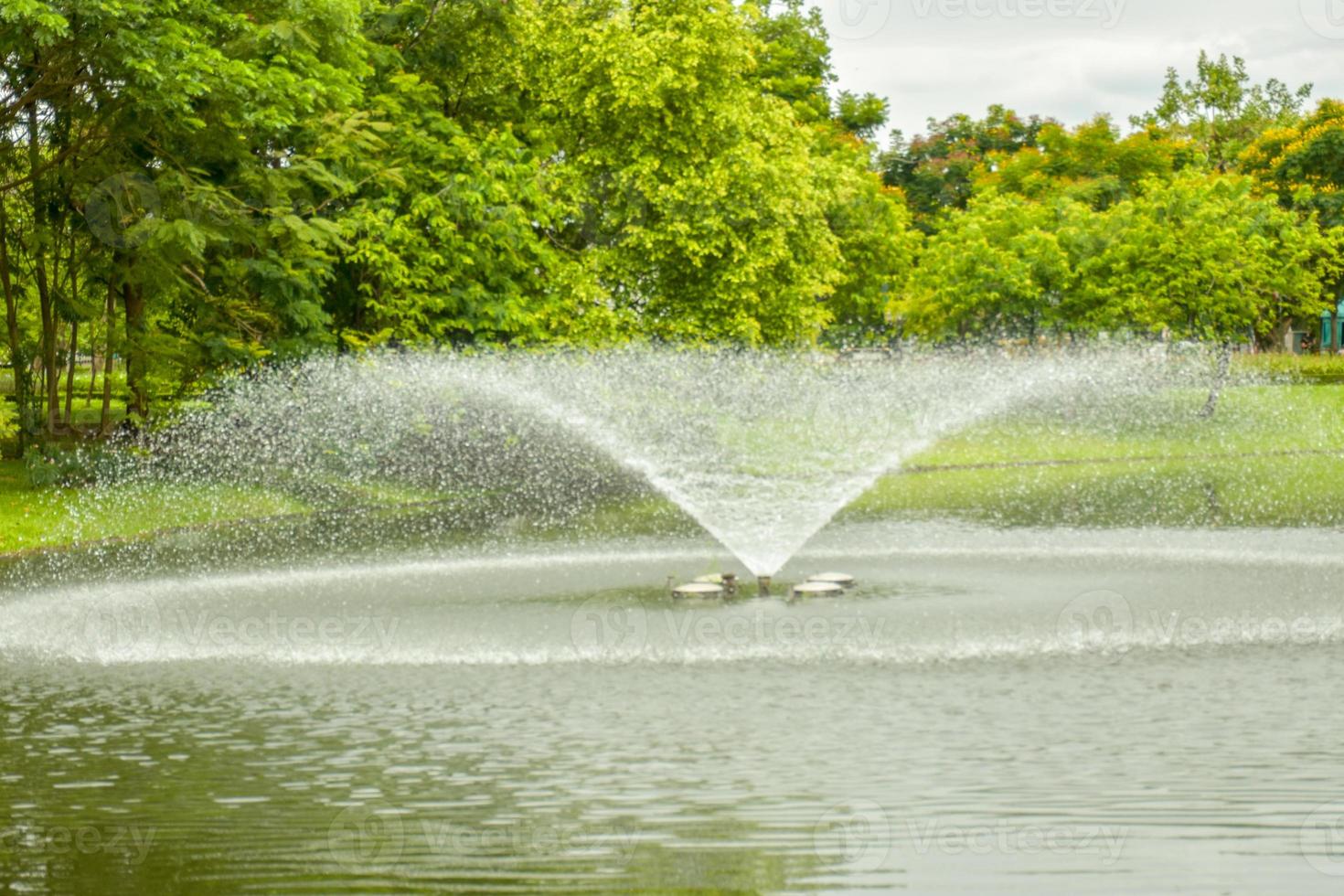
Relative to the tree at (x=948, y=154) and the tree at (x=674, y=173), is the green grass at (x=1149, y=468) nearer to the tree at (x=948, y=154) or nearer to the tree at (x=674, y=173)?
the tree at (x=674, y=173)

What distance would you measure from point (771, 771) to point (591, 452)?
4174 cm

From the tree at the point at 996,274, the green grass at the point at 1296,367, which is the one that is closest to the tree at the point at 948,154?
the green grass at the point at 1296,367

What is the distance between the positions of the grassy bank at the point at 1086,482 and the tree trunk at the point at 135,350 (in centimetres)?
322

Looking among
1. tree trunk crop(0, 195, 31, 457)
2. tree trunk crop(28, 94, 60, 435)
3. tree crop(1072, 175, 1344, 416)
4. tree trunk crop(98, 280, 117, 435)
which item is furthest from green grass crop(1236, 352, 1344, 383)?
tree trunk crop(0, 195, 31, 457)

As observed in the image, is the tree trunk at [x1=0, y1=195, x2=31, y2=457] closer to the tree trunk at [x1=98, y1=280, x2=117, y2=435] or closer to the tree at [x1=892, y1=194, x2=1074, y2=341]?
the tree trunk at [x1=98, y1=280, x2=117, y2=435]

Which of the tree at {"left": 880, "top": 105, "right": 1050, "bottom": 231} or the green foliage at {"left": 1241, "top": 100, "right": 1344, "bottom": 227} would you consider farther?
the tree at {"left": 880, "top": 105, "right": 1050, "bottom": 231}

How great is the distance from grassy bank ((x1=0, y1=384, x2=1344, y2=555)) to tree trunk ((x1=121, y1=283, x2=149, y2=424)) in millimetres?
3222

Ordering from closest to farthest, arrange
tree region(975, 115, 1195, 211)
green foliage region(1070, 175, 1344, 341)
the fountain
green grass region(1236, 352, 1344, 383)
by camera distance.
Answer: the fountain → green foliage region(1070, 175, 1344, 341) → green grass region(1236, 352, 1344, 383) → tree region(975, 115, 1195, 211)

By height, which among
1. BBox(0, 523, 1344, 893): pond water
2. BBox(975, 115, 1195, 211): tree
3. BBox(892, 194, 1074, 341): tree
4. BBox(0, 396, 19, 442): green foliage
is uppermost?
BBox(975, 115, 1195, 211): tree

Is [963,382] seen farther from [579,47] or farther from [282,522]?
[282,522]

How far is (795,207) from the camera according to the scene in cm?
5009

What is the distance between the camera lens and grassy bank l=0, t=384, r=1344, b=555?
120 ft

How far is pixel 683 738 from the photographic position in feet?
47.4

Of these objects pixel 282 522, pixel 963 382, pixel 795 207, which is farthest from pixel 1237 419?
pixel 282 522
